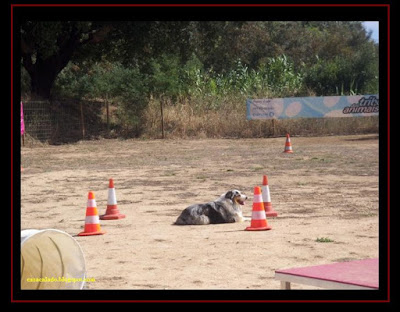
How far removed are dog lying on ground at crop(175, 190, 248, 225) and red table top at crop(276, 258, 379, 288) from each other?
552 cm

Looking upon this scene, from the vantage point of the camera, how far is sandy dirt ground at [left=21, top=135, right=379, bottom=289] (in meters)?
9.85

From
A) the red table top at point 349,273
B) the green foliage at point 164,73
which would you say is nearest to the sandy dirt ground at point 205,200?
the red table top at point 349,273

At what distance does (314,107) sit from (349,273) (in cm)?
3165

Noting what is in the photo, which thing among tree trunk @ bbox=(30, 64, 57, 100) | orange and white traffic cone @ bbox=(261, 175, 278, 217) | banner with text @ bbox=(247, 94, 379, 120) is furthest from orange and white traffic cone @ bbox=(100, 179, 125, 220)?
tree trunk @ bbox=(30, 64, 57, 100)

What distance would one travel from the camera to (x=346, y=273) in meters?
7.25

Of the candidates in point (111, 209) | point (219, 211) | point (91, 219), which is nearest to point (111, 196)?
point (111, 209)

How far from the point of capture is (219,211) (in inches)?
525

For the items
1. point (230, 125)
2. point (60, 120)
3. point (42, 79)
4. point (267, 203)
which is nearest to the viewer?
point (267, 203)

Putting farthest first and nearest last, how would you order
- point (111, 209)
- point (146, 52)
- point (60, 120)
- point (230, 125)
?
point (146, 52) < point (60, 120) < point (230, 125) < point (111, 209)

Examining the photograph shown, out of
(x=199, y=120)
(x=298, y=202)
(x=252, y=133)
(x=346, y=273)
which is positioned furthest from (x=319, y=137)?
(x=346, y=273)

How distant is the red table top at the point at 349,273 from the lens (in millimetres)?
6770

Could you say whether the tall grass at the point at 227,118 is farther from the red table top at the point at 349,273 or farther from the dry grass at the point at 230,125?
the red table top at the point at 349,273

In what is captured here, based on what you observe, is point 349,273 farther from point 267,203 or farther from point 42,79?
point 42,79

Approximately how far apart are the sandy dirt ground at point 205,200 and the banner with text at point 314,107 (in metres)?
8.01
